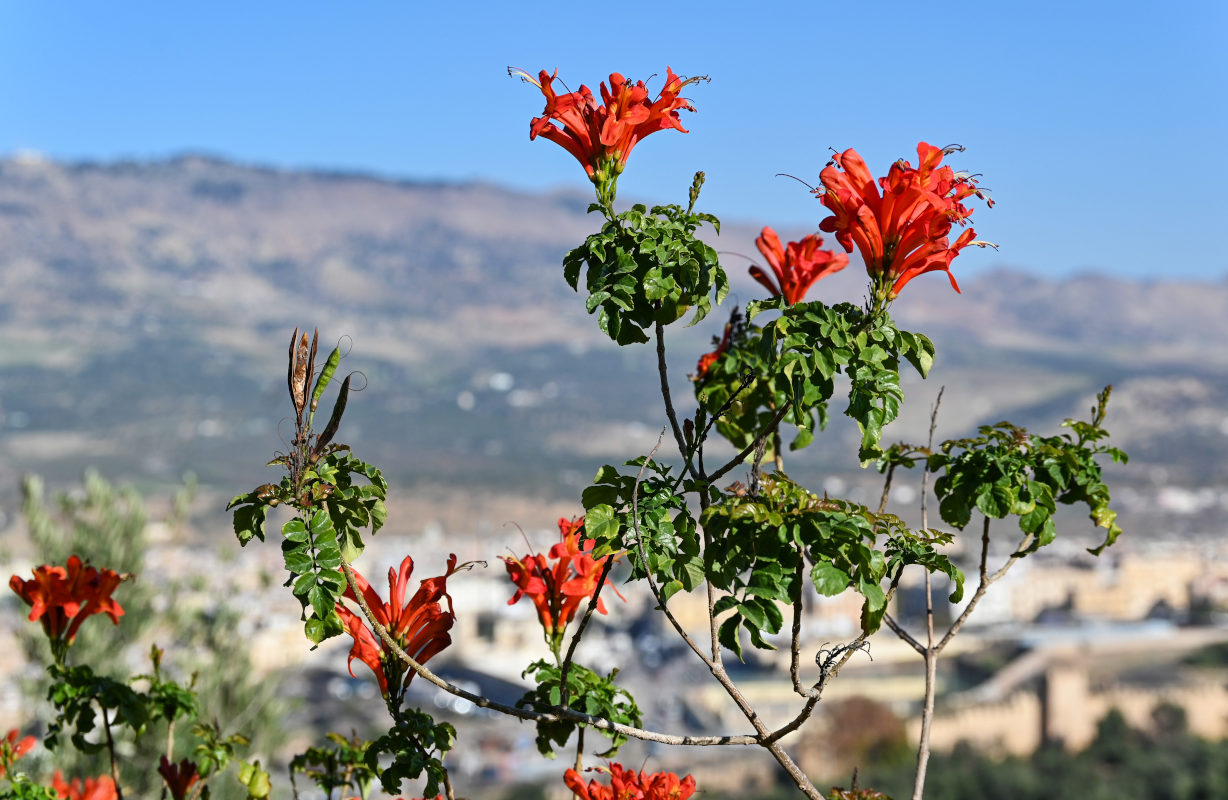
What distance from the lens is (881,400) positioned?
199 centimetres

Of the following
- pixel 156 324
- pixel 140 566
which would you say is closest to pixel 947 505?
pixel 140 566

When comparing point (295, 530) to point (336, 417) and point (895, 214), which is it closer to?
point (336, 417)

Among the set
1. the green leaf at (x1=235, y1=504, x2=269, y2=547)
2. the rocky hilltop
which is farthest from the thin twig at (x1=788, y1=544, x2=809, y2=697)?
the rocky hilltop

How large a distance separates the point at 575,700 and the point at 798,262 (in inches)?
38.7

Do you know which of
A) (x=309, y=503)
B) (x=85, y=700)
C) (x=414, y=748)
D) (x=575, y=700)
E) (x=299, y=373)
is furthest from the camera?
(x=85, y=700)

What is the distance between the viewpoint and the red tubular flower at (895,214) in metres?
2.20

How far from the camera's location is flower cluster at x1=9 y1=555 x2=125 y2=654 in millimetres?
2891

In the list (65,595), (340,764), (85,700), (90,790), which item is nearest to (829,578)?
(340,764)

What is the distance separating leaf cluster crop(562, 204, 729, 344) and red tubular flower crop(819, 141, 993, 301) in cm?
23

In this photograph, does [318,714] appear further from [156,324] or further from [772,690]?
[156,324]

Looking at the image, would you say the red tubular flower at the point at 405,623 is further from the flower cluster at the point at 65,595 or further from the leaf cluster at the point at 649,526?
the flower cluster at the point at 65,595

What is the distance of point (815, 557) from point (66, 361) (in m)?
169

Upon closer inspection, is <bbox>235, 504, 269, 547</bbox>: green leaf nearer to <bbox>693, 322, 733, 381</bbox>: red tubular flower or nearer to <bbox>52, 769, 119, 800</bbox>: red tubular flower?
<bbox>693, 322, 733, 381</bbox>: red tubular flower

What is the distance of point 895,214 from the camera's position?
2.22m
